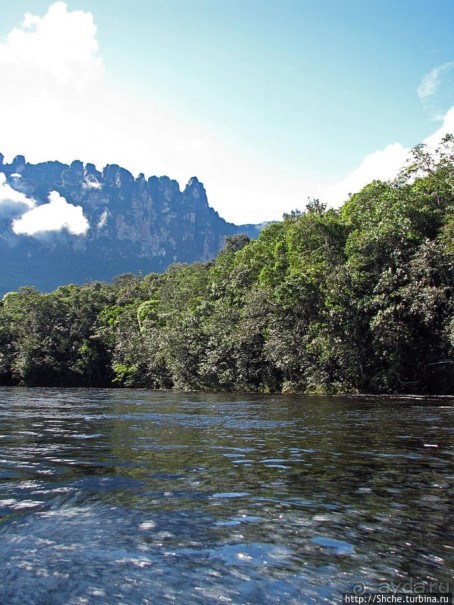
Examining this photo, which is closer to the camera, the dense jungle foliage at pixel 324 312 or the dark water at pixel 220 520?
the dark water at pixel 220 520

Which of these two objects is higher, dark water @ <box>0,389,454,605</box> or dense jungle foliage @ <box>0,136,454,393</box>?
dense jungle foliage @ <box>0,136,454,393</box>

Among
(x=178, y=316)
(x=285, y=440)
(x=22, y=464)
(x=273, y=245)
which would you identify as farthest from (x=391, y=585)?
(x=178, y=316)

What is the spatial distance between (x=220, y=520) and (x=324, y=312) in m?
30.6

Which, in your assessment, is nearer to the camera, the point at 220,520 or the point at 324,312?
the point at 220,520

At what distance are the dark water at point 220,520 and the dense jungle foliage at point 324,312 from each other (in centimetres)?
2038

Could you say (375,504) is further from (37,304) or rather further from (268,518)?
(37,304)

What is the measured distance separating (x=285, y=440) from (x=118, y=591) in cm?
901

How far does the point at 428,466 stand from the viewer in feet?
29.8

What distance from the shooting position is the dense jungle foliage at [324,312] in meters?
31.4

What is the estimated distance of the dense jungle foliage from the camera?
31359 mm

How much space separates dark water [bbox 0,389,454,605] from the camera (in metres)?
4.31

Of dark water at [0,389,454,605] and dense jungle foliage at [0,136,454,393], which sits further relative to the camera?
dense jungle foliage at [0,136,454,393]

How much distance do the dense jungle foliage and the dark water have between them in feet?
66.9

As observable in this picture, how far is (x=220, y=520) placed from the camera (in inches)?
235
